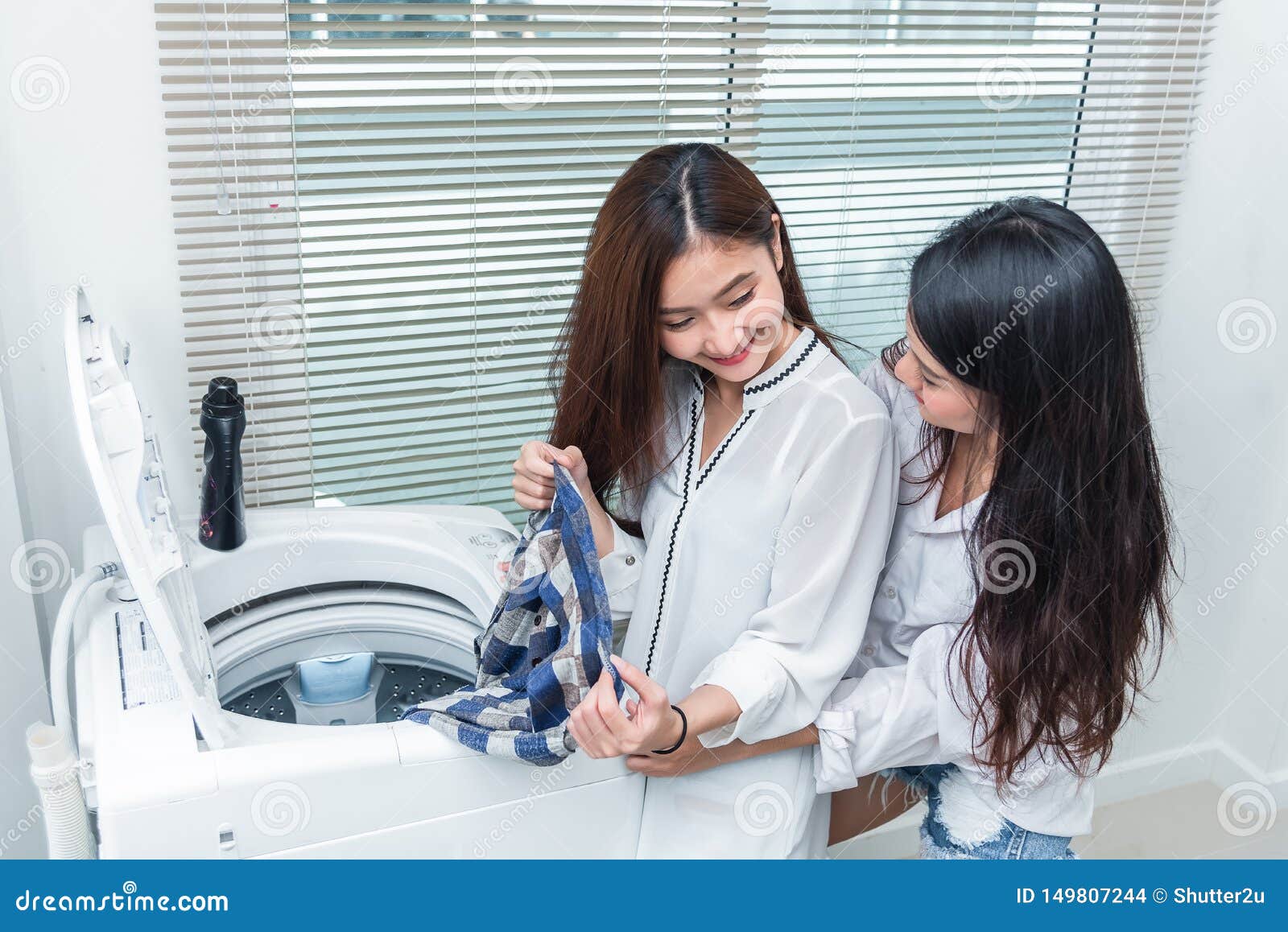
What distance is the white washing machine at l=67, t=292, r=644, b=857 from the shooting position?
1.12m

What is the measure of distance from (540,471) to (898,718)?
1.62 ft

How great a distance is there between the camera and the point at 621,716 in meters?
1.09

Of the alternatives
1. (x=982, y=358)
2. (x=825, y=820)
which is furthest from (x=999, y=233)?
(x=825, y=820)

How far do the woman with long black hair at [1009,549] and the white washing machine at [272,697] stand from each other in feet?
0.58

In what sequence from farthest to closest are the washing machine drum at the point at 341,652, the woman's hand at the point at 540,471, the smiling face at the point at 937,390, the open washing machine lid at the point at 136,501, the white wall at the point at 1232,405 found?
the white wall at the point at 1232,405 < the washing machine drum at the point at 341,652 < the woman's hand at the point at 540,471 < the smiling face at the point at 937,390 < the open washing machine lid at the point at 136,501

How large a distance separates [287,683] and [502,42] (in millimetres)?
1016

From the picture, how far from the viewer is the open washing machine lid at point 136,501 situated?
3.56 ft

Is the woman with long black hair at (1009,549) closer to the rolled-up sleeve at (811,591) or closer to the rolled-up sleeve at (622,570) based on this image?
the rolled-up sleeve at (811,591)

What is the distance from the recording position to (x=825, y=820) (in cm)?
147

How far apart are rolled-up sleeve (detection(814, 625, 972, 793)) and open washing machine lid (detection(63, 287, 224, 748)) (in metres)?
0.66

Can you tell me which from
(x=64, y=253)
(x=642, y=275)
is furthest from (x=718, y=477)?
(x=64, y=253)

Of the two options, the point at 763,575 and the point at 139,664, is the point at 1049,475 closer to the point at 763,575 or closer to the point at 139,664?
the point at 763,575

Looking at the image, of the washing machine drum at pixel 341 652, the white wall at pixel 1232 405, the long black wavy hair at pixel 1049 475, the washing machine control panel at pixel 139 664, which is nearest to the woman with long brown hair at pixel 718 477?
the long black wavy hair at pixel 1049 475
